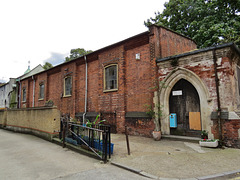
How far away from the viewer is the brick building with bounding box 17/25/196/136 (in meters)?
9.37

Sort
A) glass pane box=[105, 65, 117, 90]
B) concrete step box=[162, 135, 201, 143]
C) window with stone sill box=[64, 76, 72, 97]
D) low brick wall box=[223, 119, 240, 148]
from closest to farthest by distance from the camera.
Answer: low brick wall box=[223, 119, 240, 148]
concrete step box=[162, 135, 201, 143]
glass pane box=[105, 65, 117, 90]
window with stone sill box=[64, 76, 72, 97]

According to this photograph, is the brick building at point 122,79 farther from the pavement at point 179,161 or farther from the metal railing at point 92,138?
the metal railing at point 92,138

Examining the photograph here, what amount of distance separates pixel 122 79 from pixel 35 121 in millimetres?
5946

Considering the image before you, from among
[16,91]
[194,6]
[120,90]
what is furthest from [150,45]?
[16,91]

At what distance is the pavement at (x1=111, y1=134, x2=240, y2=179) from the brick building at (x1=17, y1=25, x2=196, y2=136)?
247 centimetres

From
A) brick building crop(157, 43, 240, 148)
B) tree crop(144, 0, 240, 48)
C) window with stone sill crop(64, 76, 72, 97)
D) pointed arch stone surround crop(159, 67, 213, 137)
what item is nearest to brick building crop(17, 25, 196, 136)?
window with stone sill crop(64, 76, 72, 97)

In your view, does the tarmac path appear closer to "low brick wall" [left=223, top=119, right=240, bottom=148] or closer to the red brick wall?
"low brick wall" [left=223, top=119, right=240, bottom=148]

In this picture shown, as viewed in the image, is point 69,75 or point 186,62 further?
point 69,75

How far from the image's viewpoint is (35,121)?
10422 mm

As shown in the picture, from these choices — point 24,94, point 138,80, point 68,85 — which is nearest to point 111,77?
point 138,80

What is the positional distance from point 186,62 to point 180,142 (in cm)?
368

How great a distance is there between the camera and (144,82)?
958 centimetres

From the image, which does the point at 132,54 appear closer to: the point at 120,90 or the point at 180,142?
the point at 120,90

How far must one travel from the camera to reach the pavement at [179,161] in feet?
13.8
